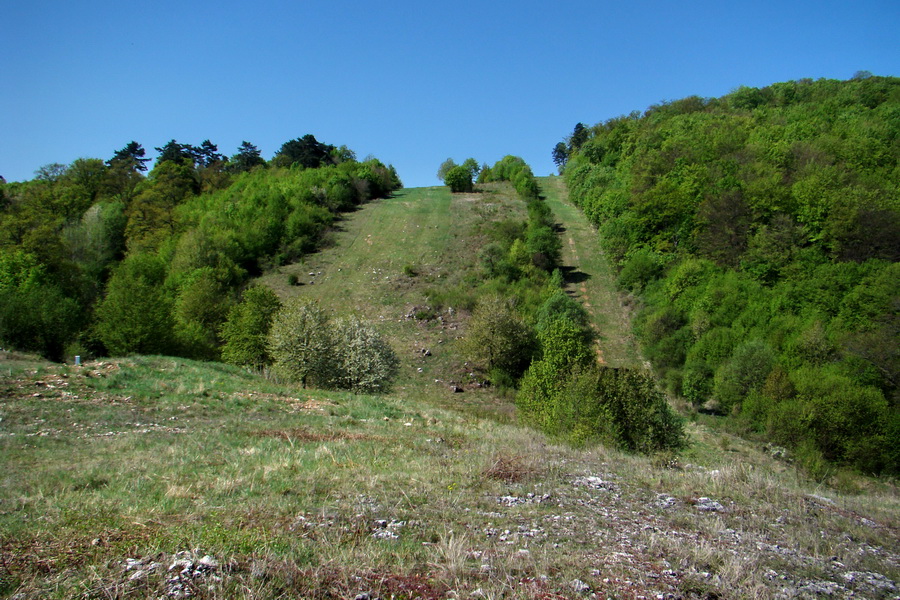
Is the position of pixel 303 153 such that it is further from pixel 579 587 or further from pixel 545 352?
pixel 579 587

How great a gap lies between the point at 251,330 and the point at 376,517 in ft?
123

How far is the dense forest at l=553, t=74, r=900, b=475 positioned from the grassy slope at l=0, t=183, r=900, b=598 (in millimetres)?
18928

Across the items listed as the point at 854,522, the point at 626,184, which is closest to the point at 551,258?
the point at 626,184

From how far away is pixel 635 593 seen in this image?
4664 mm

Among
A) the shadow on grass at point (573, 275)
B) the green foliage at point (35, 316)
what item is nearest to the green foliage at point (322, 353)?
the green foliage at point (35, 316)

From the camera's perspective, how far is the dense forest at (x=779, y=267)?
37.2 m

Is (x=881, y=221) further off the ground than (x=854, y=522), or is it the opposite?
(x=881, y=221)

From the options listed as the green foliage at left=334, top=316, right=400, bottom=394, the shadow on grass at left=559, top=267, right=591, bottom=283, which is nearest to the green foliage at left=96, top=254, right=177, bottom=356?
the green foliage at left=334, top=316, right=400, bottom=394

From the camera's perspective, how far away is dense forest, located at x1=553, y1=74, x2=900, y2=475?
37188 millimetres

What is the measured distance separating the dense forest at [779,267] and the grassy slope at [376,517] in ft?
62.1

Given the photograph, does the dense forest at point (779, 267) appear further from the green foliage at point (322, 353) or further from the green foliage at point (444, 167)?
the green foliage at point (444, 167)

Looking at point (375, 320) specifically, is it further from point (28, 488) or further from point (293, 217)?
point (28, 488)

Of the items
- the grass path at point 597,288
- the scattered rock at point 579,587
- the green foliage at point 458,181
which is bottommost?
the scattered rock at point 579,587

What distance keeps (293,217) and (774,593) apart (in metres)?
75.2
